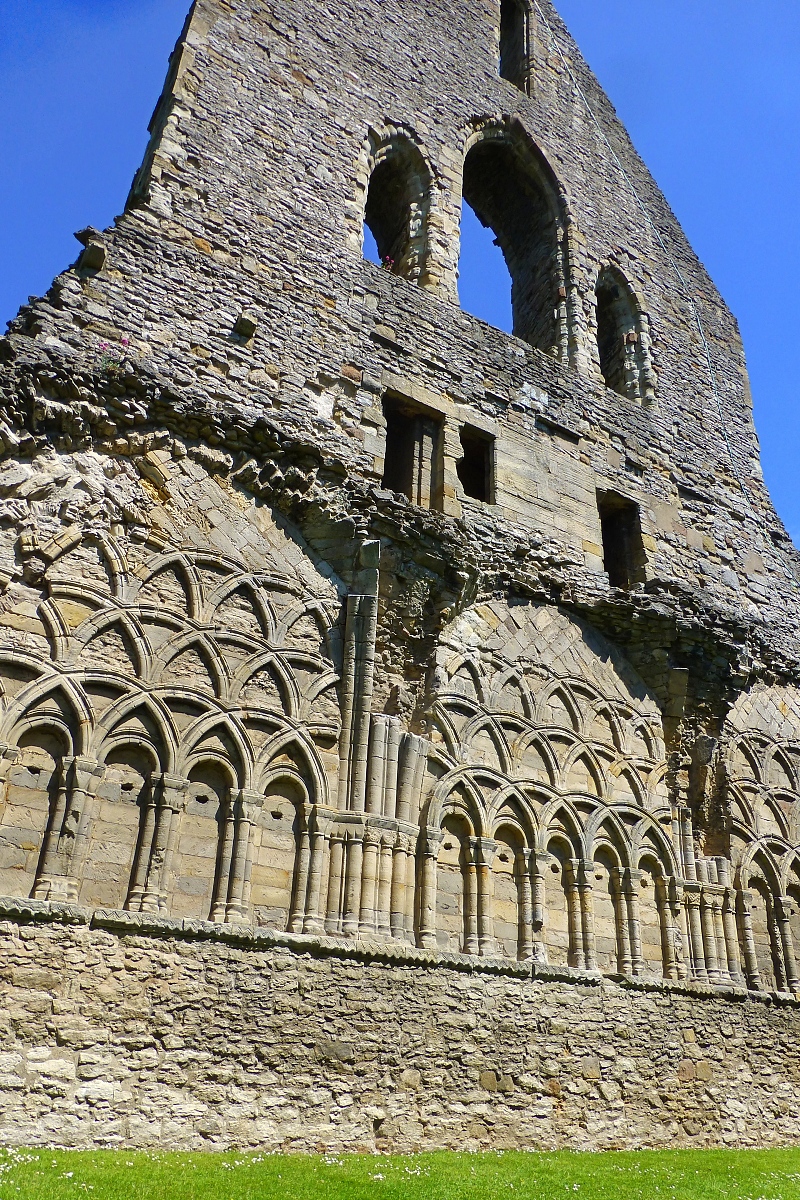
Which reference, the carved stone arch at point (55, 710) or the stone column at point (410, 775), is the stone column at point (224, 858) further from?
the stone column at point (410, 775)

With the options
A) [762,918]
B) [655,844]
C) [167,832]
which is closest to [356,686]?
[167,832]

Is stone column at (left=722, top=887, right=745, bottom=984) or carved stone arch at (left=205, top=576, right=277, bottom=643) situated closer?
carved stone arch at (left=205, top=576, right=277, bottom=643)

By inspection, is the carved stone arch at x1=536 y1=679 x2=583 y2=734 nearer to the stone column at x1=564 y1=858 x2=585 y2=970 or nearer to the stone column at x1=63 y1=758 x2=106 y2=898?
the stone column at x1=564 y1=858 x2=585 y2=970

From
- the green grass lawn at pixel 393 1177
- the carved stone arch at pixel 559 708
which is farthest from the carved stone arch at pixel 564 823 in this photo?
the green grass lawn at pixel 393 1177

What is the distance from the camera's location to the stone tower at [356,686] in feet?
19.0

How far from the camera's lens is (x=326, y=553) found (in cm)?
761

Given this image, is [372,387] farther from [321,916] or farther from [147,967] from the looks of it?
[147,967]

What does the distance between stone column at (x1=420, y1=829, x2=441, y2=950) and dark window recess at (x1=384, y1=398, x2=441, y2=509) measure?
3182mm

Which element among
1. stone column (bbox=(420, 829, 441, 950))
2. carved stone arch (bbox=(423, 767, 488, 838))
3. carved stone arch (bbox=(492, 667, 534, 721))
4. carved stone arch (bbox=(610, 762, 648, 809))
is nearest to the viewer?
stone column (bbox=(420, 829, 441, 950))

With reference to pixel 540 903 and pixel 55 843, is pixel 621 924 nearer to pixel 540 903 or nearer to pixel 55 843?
pixel 540 903

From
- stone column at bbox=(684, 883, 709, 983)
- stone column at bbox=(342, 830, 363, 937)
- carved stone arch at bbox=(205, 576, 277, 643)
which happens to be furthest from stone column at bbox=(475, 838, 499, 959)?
carved stone arch at bbox=(205, 576, 277, 643)

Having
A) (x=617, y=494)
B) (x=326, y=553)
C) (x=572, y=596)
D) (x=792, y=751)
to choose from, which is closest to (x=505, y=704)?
(x=572, y=596)

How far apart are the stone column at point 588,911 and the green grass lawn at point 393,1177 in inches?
56.9

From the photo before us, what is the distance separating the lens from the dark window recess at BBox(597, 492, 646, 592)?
1035 cm
